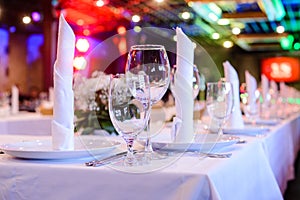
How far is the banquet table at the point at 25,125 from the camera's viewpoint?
3.18m

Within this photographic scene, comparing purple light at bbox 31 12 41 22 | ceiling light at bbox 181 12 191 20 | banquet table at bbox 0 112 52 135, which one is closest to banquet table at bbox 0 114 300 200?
banquet table at bbox 0 112 52 135

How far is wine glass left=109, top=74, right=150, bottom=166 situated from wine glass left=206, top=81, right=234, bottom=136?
53 centimetres

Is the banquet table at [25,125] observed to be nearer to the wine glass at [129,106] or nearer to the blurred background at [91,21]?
the wine glass at [129,106]

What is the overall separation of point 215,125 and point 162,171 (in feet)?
2.79

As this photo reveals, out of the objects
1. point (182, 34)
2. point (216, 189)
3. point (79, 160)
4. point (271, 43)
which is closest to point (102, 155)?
point (79, 160)

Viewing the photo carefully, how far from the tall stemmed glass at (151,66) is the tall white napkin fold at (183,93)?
0.38 ft

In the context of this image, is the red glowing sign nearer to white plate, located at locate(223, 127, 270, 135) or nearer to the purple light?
the purple light

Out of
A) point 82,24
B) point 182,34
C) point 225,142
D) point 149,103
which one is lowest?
point 225,142

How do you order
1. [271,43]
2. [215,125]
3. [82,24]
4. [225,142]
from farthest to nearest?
[271,43]
[82,24]
[215,125]
[225,142]

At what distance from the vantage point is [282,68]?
1841 cm

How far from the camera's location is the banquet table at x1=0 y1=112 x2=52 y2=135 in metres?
3.18

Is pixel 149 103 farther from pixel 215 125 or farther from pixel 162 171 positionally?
pixel 215 125

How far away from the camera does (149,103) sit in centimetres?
116

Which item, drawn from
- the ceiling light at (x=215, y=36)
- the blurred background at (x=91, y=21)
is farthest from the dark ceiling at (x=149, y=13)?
the ceiling light at (x=215, y=36)
